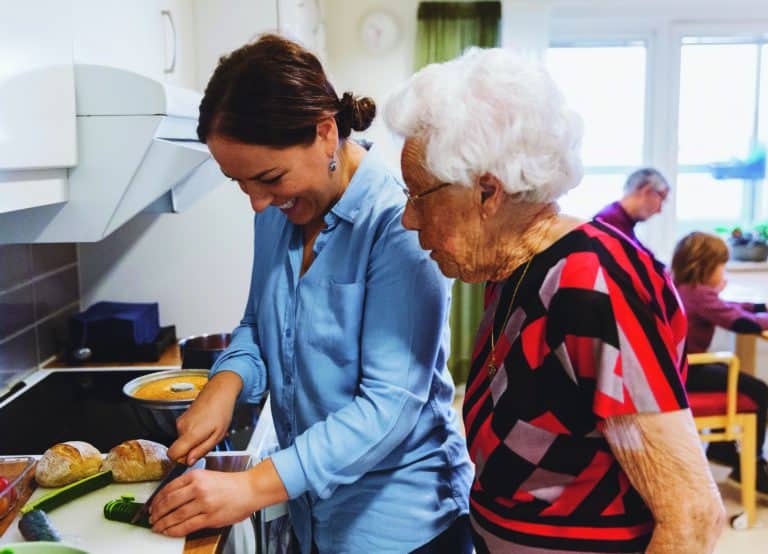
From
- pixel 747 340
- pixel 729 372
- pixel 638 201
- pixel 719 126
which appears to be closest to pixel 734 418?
pixel 729 372

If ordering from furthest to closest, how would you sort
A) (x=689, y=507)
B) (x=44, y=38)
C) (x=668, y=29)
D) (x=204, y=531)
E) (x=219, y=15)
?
1. (x=668, y=29)
2. (x=219, y=15)
3. (x=44, y=38)
4. (x=204, y=531)
5. (x=689, y=507)

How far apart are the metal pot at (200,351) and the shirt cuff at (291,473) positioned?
0.82 m

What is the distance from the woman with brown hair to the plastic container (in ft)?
0.76

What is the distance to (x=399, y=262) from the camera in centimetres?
107

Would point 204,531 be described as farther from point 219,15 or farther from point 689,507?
point 219,15

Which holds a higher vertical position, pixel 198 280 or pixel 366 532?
pixel 198 280

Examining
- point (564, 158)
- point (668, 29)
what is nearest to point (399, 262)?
point (564, 158)

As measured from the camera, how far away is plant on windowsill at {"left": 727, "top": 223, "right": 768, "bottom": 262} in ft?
14.2

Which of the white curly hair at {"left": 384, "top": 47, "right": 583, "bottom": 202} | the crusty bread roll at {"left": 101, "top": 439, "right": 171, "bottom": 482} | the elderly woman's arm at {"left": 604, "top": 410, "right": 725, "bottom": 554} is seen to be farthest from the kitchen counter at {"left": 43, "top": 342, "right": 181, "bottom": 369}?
the elderly woman's arm at {"left": 604, "top": 410, "right": 725, "bottom": 554}

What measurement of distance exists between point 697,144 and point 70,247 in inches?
140

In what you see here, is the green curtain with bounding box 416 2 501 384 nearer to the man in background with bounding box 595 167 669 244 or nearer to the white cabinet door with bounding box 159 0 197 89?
the man in background with bounding box 595 167 669 244

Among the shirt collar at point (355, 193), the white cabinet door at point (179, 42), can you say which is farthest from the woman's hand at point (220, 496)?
the white cabinet door at point (179, 42)

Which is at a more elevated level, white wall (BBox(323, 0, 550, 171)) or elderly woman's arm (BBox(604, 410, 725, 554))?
white wall (BBox(323, 0, 550, 171))

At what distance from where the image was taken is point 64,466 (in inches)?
48.6
